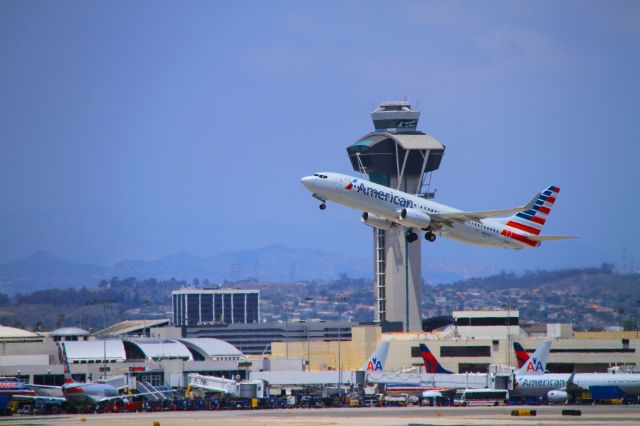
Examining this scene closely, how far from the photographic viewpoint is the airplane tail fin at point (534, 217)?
441 ft

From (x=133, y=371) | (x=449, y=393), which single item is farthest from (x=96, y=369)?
(x=449, y=393)

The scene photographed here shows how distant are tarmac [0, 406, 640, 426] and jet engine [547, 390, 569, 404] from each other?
531cm

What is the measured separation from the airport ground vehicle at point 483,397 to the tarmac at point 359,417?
7.98 metres

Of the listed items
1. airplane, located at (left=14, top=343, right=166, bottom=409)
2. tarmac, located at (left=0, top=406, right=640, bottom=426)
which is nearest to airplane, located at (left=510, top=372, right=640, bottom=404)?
tarmac, located at (left=0, top=406, right=640, bottom=426)

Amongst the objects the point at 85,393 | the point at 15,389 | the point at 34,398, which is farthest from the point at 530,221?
the point at 15,389

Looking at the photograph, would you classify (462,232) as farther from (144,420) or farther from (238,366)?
(238,366)

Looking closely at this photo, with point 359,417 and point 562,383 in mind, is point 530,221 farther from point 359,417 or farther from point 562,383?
point 359,417

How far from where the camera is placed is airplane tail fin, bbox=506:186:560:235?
13438 centimetres

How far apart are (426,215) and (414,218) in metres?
2.01

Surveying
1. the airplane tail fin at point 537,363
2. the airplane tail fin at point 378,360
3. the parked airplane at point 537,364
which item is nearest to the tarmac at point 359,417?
the parked airplane at point 537,364

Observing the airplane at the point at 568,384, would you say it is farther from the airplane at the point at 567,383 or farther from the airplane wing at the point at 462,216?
the airplane wing at the point at 462,216

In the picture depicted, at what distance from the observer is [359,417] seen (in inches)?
4683

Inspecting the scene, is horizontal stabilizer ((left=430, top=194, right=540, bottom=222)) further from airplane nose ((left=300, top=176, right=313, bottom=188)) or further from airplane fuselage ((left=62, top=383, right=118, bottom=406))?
airplane fuselage ((left=62, top=383, right=118, bottom=406))

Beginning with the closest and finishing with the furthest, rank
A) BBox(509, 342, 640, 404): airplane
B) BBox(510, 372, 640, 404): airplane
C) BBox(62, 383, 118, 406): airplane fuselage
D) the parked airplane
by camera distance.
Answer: BBox(62, 383, 118, 406): airplane fuselage → BBox(509, 342, 640, 404): airplane → BBox(510, 372, 640, 404): airplane → the parked airplane
